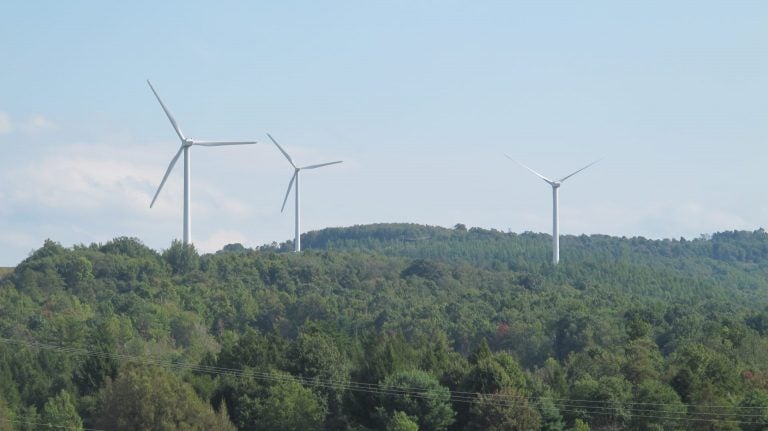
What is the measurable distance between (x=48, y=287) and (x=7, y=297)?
547 inches

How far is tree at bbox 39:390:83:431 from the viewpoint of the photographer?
3140 inches

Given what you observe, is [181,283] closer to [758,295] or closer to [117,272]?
[117,272]

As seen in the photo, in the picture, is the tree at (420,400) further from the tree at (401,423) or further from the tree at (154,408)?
the tree at (154,408)

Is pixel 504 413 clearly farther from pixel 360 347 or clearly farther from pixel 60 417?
pixel 360 347

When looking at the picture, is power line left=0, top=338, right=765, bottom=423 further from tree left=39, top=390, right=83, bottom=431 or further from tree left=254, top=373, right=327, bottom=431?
tree left=39, top=390, right=83, bottom=431

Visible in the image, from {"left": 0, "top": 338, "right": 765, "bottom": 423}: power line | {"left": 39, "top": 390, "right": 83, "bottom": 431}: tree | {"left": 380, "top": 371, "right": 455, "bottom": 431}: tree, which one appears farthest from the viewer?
{"left": 39, "top": 390, "right": 83, "bottom": 431}: tree

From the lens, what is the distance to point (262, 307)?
15800 centimetres

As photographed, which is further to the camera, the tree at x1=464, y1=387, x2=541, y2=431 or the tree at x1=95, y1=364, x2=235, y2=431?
the tree at x1=95, y1=364, x2=235, y2=431

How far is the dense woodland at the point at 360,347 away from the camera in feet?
253

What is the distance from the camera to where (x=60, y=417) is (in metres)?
80.8

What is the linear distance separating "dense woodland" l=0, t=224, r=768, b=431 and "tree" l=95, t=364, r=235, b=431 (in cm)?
12

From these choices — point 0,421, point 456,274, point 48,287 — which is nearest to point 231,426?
point 0,421

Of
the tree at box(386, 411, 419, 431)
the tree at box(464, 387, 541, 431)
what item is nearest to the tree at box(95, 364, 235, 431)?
the tree at box(386, 411, 419, 431)

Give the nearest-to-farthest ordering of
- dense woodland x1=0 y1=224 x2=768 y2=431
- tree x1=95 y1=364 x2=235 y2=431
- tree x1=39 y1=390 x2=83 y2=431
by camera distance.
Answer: tree x1=95 y1=364 x2=235 y2=431 → dense woodland x1=0 y1=224 x2=768 y2=431 → tree x1=39 y1=390 x2=83 y2=431
